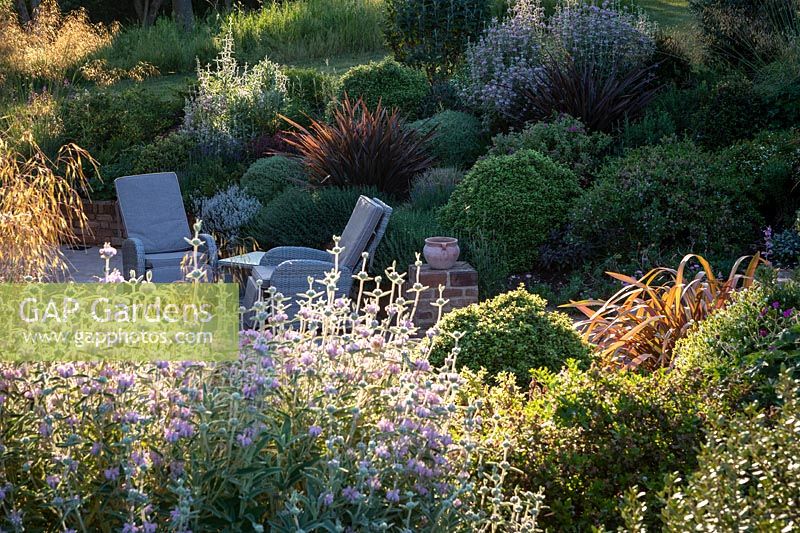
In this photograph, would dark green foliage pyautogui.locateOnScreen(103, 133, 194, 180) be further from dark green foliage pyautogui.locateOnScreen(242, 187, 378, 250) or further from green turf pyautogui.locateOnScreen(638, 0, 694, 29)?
green turf pyautogui.locateOnScreen(638, 0, 694, 29)

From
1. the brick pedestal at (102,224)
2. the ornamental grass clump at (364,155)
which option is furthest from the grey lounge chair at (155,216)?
the brick pedestal at (102,224)

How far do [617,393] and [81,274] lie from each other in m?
6.06

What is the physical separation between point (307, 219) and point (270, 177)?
1575 mm

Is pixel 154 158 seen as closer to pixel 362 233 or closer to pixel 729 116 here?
pixel 362 233

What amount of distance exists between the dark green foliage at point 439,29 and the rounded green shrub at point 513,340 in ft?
28.7

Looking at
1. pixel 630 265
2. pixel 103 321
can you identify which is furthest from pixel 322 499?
pixel 630 265

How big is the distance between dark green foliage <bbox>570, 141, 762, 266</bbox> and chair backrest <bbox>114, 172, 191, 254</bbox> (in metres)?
3.20

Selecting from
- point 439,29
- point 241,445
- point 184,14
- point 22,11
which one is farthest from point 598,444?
point 22,11

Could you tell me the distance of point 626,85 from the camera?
9547 millimetres

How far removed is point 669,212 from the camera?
23.6 ft

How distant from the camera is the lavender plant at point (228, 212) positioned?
28.8 feet

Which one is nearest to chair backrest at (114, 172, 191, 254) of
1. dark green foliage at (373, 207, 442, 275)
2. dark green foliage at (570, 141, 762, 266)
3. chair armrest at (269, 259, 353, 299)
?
dark green foliage at (373, 207, 442, 275)

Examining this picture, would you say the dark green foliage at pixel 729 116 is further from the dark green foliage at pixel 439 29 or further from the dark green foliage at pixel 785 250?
the dark green foliage at pixel 439 29

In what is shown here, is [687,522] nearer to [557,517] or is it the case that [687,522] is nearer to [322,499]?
[322,499]
